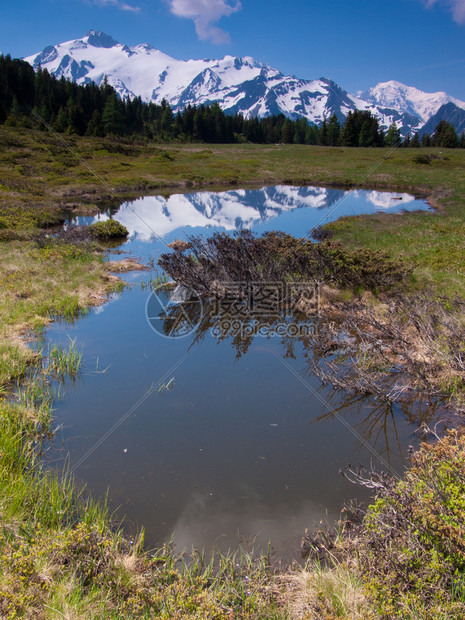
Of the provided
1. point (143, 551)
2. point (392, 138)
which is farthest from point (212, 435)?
point (392, 138)

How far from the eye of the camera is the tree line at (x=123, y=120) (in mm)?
86312

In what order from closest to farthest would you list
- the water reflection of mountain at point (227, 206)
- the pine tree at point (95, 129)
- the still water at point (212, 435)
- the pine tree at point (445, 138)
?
1. the still water at point (212, 435)
2. the water reflection of mountain at point (227, 206)
3. the pine tree at point (95, 129)
4. the pine tree at point (445, 138)

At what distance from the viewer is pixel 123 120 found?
335ft

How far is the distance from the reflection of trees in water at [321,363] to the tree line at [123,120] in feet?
256

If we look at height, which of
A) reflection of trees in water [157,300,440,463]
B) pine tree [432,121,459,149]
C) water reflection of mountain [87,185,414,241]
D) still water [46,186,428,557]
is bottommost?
still water [46,186,428,557]

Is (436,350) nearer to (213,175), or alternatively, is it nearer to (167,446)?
(167,446)

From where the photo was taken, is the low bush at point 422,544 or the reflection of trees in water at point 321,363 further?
the reflection of trees in water at point 321,363

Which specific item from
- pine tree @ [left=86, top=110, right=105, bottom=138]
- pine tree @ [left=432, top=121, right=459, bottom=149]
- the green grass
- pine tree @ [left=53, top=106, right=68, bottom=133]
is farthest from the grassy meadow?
pine tree @ [left=432, top=121, right=459, bottom=149]

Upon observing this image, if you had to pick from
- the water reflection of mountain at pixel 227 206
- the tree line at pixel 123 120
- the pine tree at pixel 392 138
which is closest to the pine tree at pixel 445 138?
the tree line at pixel 123 120

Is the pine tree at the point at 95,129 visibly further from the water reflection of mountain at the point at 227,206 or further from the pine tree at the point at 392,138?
the pine tree at the point at 392,138

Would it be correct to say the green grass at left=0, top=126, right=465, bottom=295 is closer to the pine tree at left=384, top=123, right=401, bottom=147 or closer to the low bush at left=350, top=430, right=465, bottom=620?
the low bush at left=350, top=430, right=465, bottom=620

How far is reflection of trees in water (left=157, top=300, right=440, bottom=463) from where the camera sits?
7.66 meters

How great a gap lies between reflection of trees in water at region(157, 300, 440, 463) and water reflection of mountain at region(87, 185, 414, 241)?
Answer: 13298 millimetres

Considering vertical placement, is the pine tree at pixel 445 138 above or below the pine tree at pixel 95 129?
above
